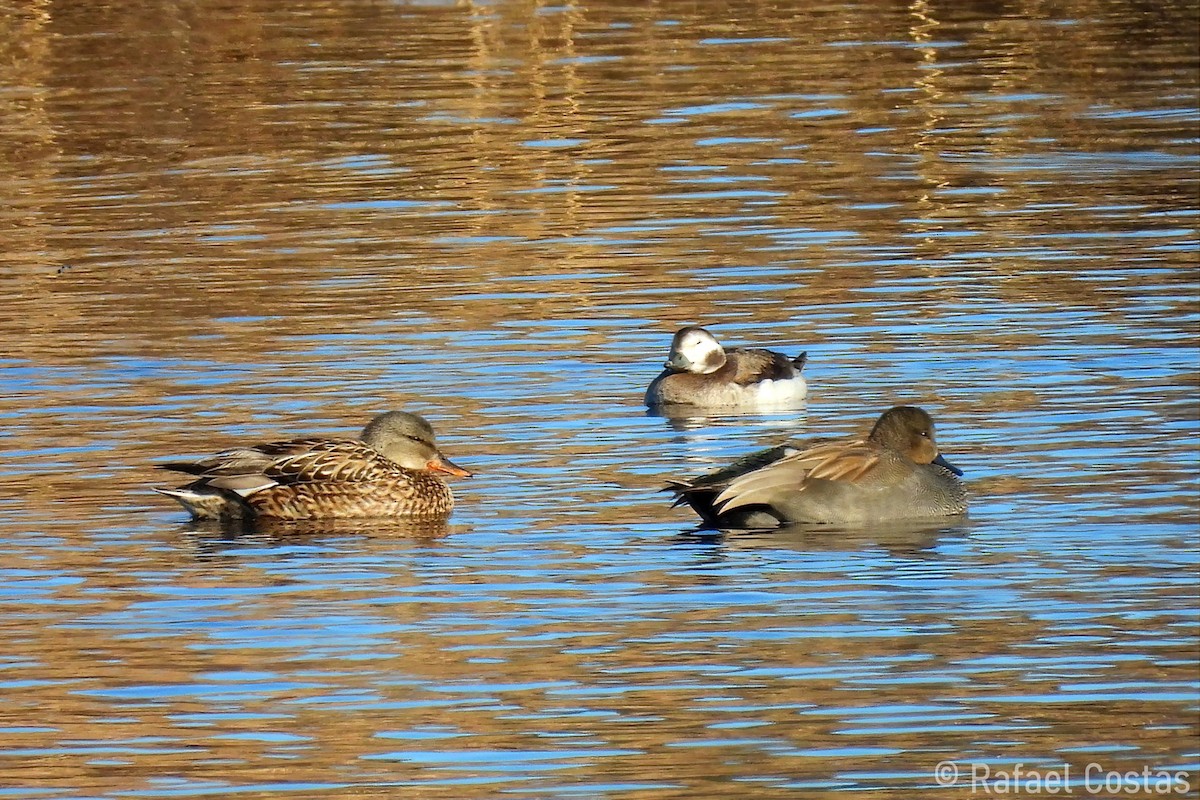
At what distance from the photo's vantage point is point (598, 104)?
30844 mm

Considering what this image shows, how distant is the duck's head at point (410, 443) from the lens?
1372 cm

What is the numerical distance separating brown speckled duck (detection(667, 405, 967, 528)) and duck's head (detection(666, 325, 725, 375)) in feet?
12.1

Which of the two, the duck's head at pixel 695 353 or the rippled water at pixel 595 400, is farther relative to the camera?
the duck's head at pixel 695 353

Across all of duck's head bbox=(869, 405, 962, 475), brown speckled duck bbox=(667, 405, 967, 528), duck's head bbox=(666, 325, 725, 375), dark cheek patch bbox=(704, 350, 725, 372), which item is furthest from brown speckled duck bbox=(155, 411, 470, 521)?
dark cheek patch bbox=(704, 350, 725, 372)

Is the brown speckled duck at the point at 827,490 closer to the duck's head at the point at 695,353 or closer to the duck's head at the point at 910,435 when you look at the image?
the duck's head at the point at 910,435

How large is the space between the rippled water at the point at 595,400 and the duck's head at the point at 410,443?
27 cm

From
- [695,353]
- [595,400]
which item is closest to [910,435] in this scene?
[595,400]

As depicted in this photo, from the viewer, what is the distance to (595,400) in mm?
16297

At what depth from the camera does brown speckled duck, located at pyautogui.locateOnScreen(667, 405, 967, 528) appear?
1265 centimetres

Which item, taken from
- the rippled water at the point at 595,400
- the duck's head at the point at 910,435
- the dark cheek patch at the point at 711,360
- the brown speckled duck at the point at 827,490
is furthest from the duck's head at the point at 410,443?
the dark cheek patch at the point at 711,360

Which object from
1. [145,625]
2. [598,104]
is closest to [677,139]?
[598,104]

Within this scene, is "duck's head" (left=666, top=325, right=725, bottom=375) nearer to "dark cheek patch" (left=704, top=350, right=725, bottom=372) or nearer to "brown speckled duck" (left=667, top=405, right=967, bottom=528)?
"dark cheek patch" (left=704, top=350, right=725, bottom=372)

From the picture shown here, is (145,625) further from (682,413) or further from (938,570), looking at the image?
(682,413)

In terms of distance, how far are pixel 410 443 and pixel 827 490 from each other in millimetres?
2330
